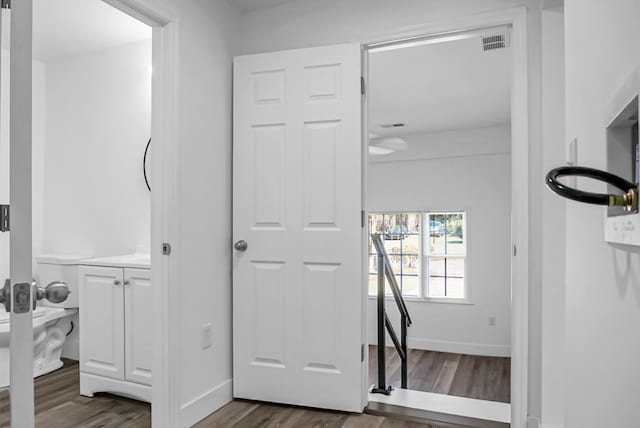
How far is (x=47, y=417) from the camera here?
2.49 metres

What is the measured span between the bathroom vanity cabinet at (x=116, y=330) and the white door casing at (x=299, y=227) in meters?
0.53

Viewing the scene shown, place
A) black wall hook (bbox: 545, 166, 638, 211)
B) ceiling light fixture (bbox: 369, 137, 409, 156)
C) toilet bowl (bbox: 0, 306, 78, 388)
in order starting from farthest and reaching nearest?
ceiling light fixture (bbox: 369, 137, 409, 156) < toilet bowl (bbox: 0, 306, 78, 388) < black wall hook (bbox: 545, 166, 638, 211)

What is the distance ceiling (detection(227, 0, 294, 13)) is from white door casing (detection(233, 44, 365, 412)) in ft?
1.11

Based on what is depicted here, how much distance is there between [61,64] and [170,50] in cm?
201

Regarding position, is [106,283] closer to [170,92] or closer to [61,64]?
[170,92]

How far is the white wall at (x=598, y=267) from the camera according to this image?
374 millimetres

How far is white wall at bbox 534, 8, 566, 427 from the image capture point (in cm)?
213

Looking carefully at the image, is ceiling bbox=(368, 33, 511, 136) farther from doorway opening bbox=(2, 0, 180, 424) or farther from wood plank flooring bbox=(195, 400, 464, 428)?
wood plank flooring bbox=(195, 400, 464, 428)

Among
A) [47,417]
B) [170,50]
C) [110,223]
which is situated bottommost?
[47,417]

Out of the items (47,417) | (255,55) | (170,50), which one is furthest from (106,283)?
(255,55)

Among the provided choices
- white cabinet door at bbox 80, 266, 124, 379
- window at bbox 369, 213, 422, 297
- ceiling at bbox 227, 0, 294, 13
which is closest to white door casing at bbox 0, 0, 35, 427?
white cabinet door at bbox 80, 266, 124, 379

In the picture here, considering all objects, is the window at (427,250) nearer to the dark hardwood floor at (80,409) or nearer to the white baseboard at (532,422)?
the white baseboard at (532,422)

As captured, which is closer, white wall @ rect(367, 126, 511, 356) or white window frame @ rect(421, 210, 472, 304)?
white wall @ rect(367, 126, 511, 356)

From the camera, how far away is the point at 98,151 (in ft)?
11.5
